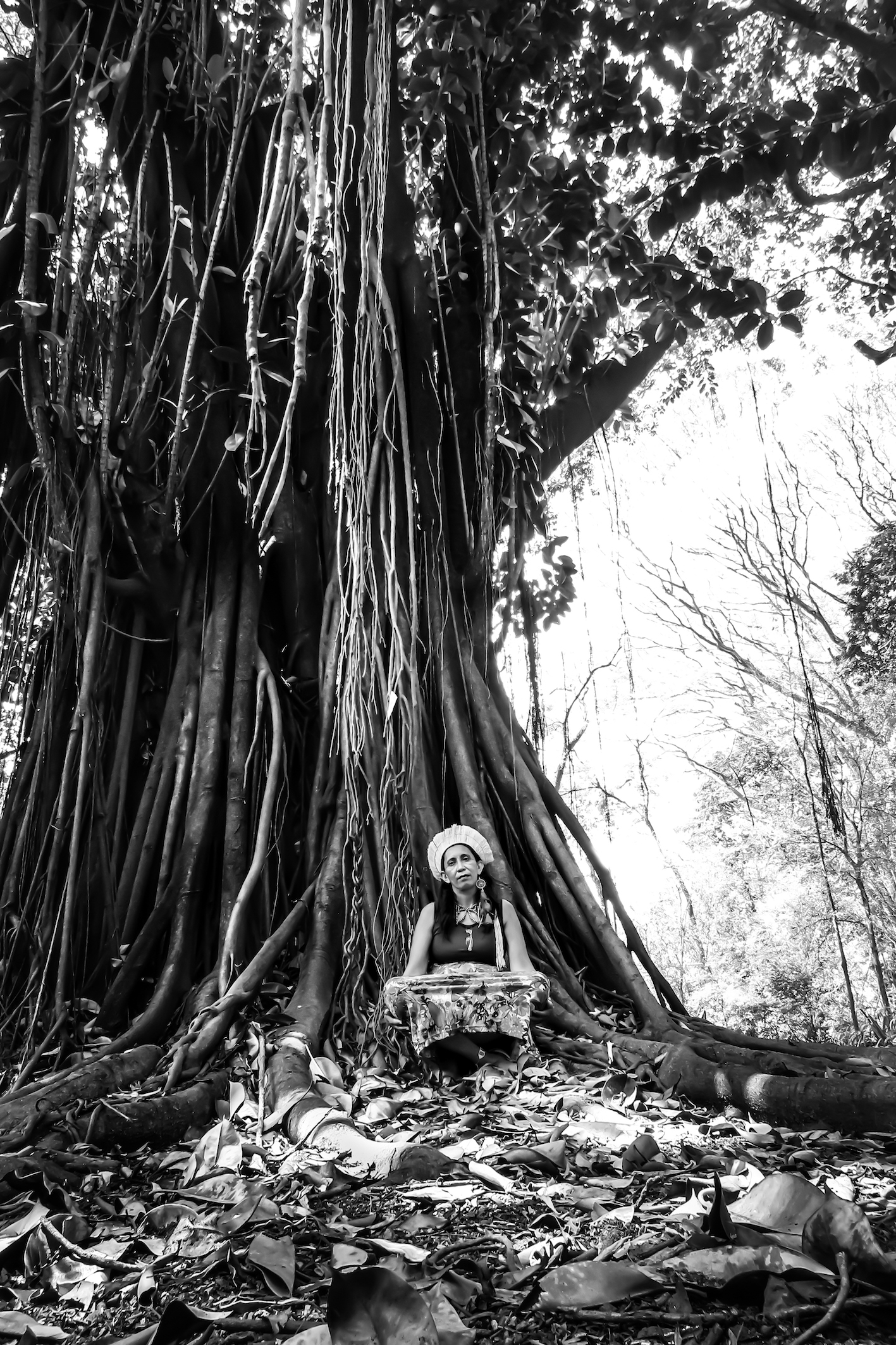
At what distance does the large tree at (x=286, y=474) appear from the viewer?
105 inches

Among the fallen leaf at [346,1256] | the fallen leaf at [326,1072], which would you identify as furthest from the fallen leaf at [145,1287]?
the fallen leaf at [326,1072]

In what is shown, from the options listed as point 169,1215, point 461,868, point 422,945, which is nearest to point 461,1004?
point 422,945

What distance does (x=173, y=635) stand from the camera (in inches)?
137

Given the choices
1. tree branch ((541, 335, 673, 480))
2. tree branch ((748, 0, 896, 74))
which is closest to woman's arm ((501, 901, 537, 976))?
tree branch ((541, 335, 673, 480))

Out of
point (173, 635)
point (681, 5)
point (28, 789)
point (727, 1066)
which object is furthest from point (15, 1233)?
point (681, 5)

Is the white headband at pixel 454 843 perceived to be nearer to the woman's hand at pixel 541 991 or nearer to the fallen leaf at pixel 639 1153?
the woman's hand at pixel 541 991

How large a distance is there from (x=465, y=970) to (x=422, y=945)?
19 cm

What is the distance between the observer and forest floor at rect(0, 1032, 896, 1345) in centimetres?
87

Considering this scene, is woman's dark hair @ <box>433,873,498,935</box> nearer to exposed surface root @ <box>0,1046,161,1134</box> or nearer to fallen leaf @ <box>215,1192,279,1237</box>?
exposed surface root @ <box>0,1046,161,1134</box>

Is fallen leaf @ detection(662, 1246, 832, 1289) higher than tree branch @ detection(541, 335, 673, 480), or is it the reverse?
tree branch @ detection(541, 335, 673, 480)

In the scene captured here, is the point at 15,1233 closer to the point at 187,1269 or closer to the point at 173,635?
the point at 187,1269

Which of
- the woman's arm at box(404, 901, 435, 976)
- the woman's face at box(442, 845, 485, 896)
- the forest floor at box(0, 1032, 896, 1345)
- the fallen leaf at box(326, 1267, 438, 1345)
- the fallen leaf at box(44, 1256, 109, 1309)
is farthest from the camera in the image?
the woman's face at box(442, 845, 485, 896)

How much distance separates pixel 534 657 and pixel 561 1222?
3.29m

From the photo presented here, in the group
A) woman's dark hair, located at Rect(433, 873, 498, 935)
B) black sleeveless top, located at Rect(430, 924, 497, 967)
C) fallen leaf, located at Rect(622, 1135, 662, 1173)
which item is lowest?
fallen leaf, located at Rect(622, 1135, 662, 1173)
